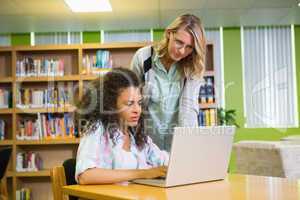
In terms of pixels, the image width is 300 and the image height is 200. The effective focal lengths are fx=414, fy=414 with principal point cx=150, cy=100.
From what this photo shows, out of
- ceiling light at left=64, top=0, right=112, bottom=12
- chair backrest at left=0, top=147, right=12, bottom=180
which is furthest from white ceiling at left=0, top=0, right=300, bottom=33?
chair backrest at left=0, top=147, right=12, bottom=180

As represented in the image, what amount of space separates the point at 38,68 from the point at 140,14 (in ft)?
4.94

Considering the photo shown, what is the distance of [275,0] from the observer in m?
4.82

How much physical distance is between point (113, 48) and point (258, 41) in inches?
99.7

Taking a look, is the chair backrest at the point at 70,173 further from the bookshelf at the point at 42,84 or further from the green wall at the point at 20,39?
the green wall at the point at 20,39

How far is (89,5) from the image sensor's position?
193 inches

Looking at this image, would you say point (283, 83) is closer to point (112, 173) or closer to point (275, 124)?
point (275, 124)

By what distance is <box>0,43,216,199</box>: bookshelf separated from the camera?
4.70m

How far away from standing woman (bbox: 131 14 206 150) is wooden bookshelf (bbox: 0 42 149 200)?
8.39 feet

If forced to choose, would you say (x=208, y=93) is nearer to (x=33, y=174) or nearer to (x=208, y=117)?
(x=208, y=117)

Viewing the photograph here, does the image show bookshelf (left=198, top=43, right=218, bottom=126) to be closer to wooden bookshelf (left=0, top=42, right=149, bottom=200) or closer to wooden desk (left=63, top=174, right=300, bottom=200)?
wooden bookshelf (left=0, top=42, right=149, bottom=200)

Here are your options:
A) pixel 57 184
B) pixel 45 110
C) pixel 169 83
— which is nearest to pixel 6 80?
pixel 45 110

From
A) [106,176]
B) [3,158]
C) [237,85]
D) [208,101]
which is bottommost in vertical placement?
[3,158]

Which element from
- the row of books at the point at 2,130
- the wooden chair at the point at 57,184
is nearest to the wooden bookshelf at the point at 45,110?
the row of books at the point at 2,130

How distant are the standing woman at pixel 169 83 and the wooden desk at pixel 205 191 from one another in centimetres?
56
